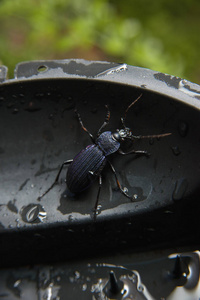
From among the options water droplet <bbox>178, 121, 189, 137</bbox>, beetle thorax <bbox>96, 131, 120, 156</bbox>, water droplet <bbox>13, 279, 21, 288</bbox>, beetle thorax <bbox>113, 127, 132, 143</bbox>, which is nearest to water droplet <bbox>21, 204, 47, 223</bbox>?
water droplet <bbox>13, 279, 21, 288</bbox>

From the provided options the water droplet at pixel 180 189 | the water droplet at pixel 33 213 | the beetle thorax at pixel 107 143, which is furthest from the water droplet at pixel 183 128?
the water droplet at pixel 33 213

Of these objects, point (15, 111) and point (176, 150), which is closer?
point (176, 150)

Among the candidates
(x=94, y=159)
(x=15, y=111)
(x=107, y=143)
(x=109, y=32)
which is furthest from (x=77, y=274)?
(x=109, y=32)

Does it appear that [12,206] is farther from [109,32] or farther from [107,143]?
[109,32]

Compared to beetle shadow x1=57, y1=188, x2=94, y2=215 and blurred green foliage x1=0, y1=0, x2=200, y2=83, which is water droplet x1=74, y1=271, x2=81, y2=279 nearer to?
beetle shadow x1=57, y1=188, x2=94, y2=215

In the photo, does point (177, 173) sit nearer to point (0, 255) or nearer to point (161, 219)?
point (161, 219)

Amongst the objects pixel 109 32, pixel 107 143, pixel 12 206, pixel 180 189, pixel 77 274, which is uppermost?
pixel 109 32

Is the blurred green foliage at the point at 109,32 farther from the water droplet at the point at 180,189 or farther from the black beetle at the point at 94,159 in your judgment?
the water droplet at the point at 180,189
